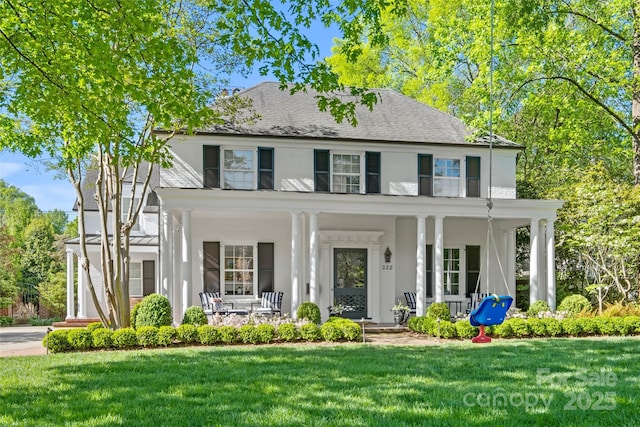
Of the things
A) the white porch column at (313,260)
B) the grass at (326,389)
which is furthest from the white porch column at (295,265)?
the grass at (326,389)

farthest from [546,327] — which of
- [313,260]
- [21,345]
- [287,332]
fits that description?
[21,345]

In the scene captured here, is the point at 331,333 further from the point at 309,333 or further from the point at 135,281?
the point at 135,281

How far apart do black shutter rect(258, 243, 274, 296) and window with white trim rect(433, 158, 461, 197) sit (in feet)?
20.5

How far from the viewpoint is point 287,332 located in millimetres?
13664

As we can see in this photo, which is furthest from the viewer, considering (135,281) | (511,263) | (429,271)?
(135,281)

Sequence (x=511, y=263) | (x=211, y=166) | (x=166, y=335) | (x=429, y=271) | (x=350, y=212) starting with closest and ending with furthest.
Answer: (x=166, y=335) < (x=350, y=212) < (x=211, y=166) < (x=429, y=271) < (x=511, y=263)

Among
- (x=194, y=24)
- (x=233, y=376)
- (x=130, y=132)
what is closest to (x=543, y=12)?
(x=194, y=24)

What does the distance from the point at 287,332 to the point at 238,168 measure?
6.25 m

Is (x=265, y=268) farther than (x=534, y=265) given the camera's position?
Yes

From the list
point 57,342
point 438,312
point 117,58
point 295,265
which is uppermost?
Answer: point 117,58

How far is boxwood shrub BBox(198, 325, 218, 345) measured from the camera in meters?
13.1

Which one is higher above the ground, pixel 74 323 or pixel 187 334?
pixel 187 334

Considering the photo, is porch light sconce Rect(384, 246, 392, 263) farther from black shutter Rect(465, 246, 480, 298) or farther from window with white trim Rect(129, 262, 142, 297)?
window with white trim Rect(129, 262, 142, 297)

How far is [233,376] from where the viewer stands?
770cm
